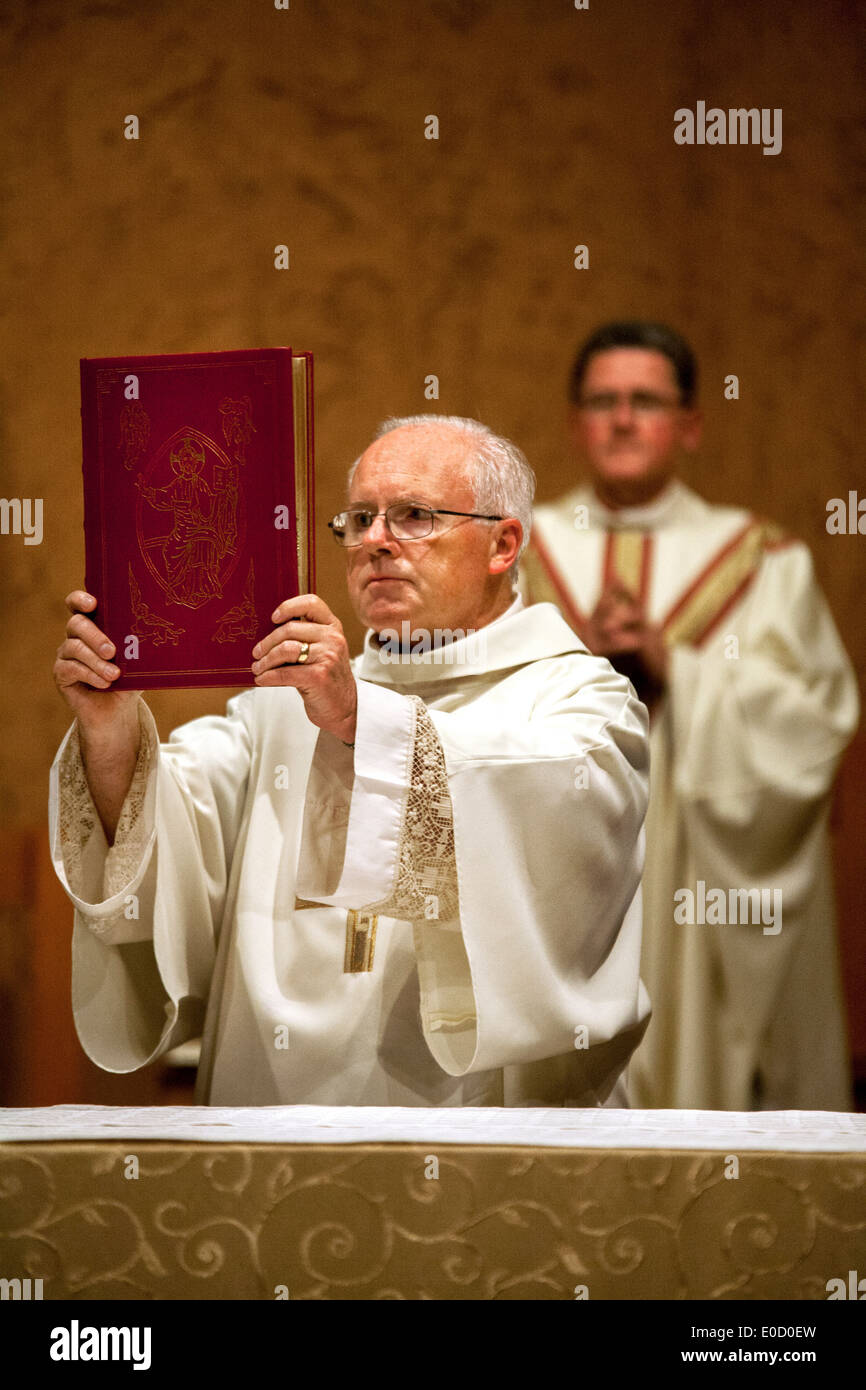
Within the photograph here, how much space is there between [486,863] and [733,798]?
8.19 feet

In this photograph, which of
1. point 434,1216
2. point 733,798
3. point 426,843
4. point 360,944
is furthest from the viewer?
point 733,798

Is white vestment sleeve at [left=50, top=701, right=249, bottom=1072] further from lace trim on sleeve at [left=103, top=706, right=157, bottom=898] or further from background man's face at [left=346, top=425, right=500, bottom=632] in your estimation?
background man's face at [left=346, top=425, right=500, bottom=632]

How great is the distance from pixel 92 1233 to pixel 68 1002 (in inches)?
117

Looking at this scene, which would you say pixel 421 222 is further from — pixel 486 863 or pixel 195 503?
pixel 486 863

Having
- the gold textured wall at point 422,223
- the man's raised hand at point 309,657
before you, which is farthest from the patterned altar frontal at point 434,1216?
the gold textured wall at point 422,223

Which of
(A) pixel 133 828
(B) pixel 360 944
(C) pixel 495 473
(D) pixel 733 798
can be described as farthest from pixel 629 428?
(A) pixel 133 828

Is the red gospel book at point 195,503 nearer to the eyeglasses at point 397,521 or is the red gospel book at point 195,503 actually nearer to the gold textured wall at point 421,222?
the eyeglasses at point 397,521

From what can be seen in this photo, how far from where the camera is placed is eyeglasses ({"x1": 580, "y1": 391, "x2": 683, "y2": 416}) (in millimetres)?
5188

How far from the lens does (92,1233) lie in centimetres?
194

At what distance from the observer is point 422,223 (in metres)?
5.20

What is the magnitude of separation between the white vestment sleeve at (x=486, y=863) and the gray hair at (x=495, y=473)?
560mm

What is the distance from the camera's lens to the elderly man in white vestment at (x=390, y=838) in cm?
243

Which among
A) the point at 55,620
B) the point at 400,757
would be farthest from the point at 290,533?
the point at 55,620

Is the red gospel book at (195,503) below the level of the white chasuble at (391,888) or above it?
above
